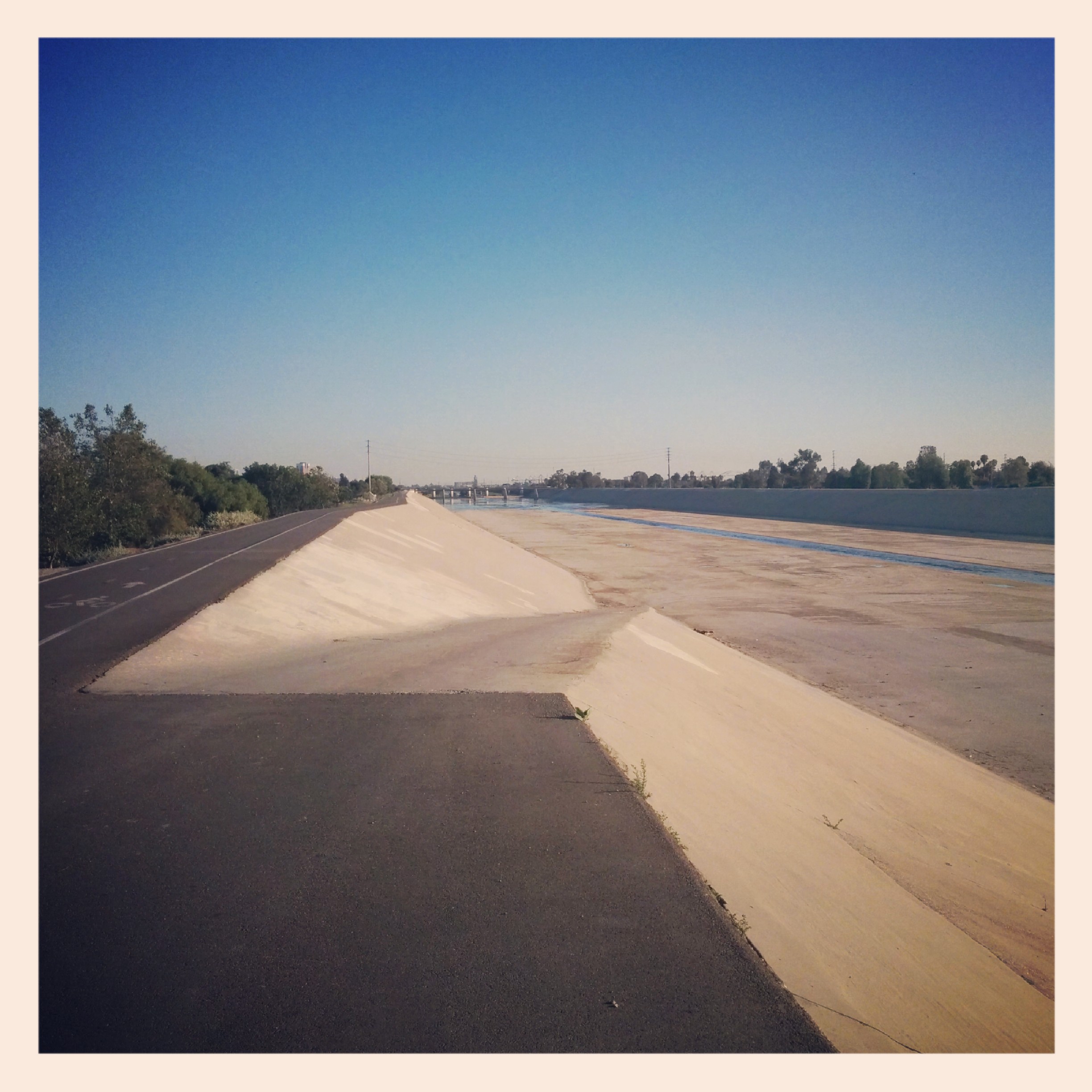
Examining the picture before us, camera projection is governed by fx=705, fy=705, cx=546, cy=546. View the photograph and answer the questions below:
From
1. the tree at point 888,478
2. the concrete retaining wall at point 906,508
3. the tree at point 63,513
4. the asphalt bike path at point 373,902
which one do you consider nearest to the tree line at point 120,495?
the tree at point 63,513

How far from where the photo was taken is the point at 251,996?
370 centimetres

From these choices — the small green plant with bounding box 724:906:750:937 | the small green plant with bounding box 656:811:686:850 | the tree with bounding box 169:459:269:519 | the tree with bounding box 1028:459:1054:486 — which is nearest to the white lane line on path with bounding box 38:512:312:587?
the small green plant with bounding box 656:811:686:850

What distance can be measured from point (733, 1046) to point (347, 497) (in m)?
135

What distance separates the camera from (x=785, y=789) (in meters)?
A: 8.18

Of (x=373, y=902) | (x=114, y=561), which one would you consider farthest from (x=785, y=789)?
(x=114, y=561)

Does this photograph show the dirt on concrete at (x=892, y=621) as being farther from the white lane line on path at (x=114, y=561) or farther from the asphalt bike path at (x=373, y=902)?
the white lane line on path at (x=114, y=561)

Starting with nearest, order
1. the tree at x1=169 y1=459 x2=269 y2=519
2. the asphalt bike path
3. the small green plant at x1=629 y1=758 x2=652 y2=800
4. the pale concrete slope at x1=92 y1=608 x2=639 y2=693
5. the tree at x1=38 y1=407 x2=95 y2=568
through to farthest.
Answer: the asphalt bike path → the small green plant at x1=629 y1=758 x2=652 y2=800 → the pale concrete slope at x1=92 y1=608 x2=639 y2=693 → the tree at x1=38 y1=407 x2=95 y2=568 → the tree at x1=169 y1=459 x2=269 y2=519

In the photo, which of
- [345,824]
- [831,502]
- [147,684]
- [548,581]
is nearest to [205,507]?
[548,581]

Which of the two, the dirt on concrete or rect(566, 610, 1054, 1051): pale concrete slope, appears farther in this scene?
the dirt on concrete

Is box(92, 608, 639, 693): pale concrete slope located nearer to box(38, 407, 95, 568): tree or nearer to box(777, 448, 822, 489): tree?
box(38, 407, 95, 568): tree

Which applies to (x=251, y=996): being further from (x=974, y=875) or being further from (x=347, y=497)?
(x=347, y=497)

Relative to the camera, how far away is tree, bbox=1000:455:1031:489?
102m

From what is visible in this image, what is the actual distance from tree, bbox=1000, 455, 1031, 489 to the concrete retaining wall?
1141 inches

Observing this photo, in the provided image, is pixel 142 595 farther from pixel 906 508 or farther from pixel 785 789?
pixel 906 508
